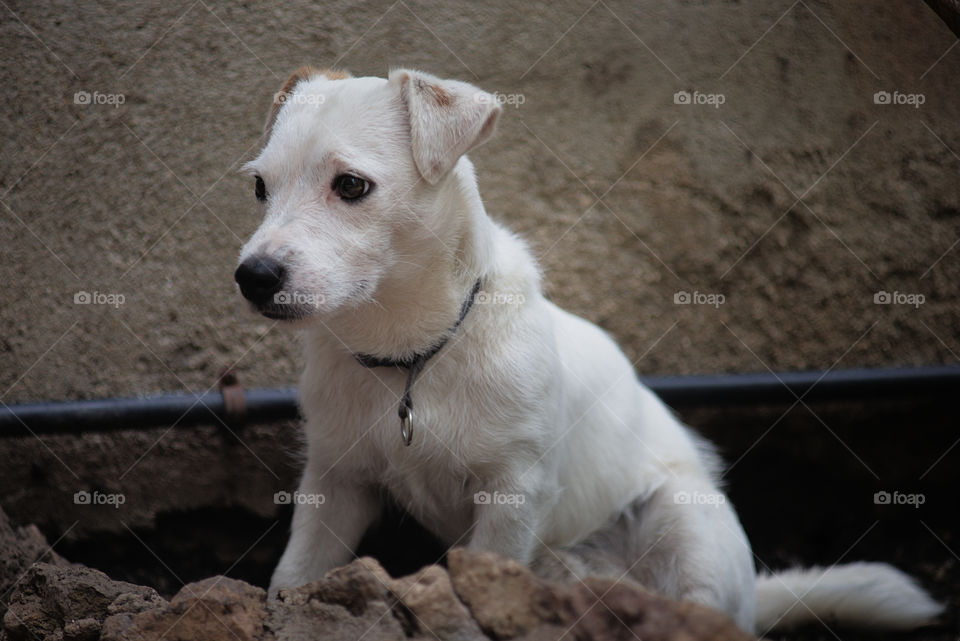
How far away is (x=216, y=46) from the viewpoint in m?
4.05

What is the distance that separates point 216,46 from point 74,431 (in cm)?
188

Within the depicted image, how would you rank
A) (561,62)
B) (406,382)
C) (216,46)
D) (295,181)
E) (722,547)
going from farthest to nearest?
(561,62) < (216,46) < (722,547) < (406,382) < (295,181)

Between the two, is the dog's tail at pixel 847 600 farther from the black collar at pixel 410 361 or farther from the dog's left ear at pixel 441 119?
the dog's left ear at pixel 441 119

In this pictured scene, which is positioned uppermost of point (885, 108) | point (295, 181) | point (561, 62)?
point (885, 108)

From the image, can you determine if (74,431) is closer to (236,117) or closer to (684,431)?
(236,117)

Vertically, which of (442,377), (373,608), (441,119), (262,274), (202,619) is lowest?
(202,619)

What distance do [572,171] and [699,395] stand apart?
4.29 ft

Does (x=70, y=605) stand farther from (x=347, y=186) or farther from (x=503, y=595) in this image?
(x=347, y=186)

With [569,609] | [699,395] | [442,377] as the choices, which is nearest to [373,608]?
[569,609]

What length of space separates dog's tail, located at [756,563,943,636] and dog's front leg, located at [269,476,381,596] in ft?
5.78

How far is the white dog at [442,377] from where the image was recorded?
2.66 metres

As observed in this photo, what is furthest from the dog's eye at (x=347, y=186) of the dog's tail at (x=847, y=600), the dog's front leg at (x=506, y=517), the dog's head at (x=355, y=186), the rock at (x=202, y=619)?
the dog's tail at (x=847, y=600)

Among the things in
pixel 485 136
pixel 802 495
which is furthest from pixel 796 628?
pixel 485 136

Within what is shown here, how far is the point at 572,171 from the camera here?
14.5 feet
